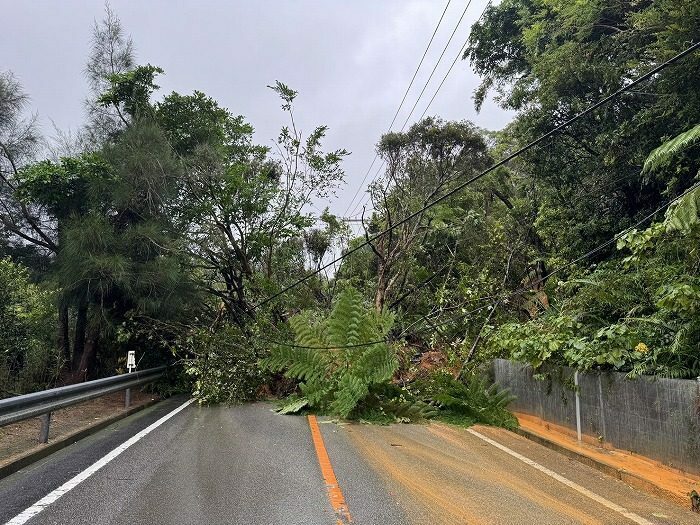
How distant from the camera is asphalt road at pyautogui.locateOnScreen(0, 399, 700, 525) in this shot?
16.7 feet

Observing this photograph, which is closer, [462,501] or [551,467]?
[462,501]

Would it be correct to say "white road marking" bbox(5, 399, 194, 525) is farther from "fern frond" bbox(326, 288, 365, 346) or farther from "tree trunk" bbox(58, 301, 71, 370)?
"tree trunk" bbox(58, 301, 71, 370)

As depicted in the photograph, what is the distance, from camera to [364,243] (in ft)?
50.1

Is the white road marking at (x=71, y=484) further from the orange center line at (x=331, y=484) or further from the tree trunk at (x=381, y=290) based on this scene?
the tree trunk at (x=381, y=290)

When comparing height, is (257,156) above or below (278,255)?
above

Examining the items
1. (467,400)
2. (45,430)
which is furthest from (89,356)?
(467,400)

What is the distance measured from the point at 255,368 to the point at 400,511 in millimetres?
8744

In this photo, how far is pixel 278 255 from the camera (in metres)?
18.7

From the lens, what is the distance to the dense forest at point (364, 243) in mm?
11164

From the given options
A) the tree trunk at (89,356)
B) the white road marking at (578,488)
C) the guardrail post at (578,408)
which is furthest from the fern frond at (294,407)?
the tree trunk at (89,356)

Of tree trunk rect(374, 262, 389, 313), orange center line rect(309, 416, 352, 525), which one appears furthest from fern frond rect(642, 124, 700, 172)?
tree trunk rect(374, 262, 389, 313)

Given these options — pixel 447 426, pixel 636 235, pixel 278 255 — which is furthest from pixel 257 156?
pixel 636 235

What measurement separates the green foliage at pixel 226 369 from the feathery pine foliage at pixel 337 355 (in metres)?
1.41

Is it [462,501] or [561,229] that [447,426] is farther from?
[561,229]
